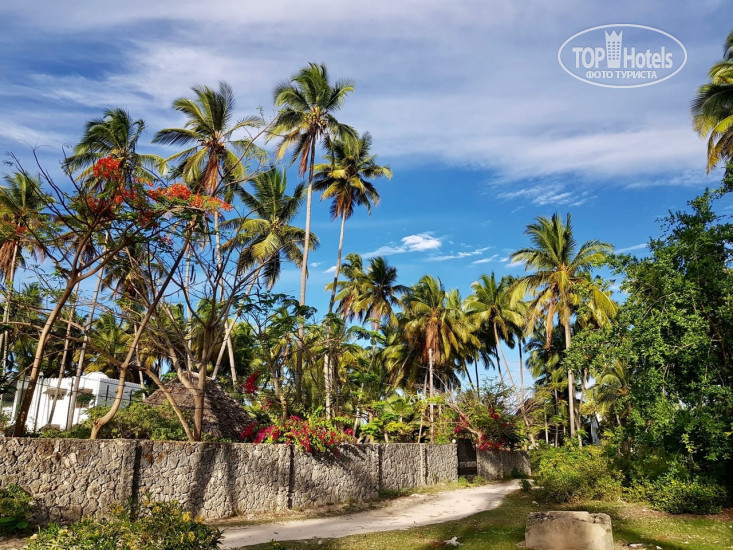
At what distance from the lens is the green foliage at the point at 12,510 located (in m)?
8.59

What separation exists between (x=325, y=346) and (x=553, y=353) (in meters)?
30.9

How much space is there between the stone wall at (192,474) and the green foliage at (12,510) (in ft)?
0.83

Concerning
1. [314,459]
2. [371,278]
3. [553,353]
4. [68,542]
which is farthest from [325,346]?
[553,353]

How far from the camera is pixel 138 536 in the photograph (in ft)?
18.5

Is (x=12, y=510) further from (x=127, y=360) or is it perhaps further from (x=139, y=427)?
(x=139, y=427)

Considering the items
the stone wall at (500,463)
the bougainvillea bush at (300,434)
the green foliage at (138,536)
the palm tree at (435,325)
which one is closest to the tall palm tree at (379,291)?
the palm tree at (435,325)

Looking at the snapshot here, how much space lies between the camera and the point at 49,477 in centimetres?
955

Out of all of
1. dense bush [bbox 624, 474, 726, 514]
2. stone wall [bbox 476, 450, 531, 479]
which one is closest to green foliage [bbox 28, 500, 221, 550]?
dense bush [bbox 624, 474, 726, 514]

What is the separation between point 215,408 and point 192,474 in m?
4.27

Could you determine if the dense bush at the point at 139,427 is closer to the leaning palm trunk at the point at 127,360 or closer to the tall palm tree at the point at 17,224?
the leaning palm trunk at the point at 127,360

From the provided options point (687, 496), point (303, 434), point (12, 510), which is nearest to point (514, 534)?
point (687, 496)

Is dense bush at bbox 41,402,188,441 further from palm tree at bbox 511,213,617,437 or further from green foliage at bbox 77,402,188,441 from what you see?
palm tree at bbox 511,213,617,437

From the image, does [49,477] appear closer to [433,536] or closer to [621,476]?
[433,536]

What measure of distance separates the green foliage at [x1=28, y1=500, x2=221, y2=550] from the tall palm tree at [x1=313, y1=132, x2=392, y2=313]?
77.7ft
